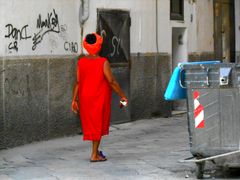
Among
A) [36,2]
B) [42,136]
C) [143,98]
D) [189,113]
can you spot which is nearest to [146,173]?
[189,113]

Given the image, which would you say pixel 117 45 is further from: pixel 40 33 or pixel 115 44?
pixel 40 33

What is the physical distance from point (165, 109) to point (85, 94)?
566cm

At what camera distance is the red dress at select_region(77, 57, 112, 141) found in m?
8.60

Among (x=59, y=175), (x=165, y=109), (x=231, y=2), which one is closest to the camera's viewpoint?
(x=59, y=175)

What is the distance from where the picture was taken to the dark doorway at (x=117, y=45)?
12.0 meters

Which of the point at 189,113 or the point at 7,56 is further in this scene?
the point at 7,56

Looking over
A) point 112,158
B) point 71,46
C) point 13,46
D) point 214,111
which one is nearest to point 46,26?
point 71,46

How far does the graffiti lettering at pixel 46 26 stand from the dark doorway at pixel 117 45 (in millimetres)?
1245

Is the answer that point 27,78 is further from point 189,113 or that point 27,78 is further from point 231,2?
point 231,2

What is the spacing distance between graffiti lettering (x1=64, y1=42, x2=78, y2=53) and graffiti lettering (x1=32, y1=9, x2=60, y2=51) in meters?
0.33

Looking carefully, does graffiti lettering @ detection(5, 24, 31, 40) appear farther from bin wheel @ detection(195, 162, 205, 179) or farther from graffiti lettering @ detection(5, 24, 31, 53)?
bin wheel @ detection(195, 162, 205, 179)

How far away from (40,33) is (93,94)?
230cm

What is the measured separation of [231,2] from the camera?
58.9 ft

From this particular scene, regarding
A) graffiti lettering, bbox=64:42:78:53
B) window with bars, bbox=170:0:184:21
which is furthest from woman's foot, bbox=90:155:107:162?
window with bars, bbox=170:0:184:21
